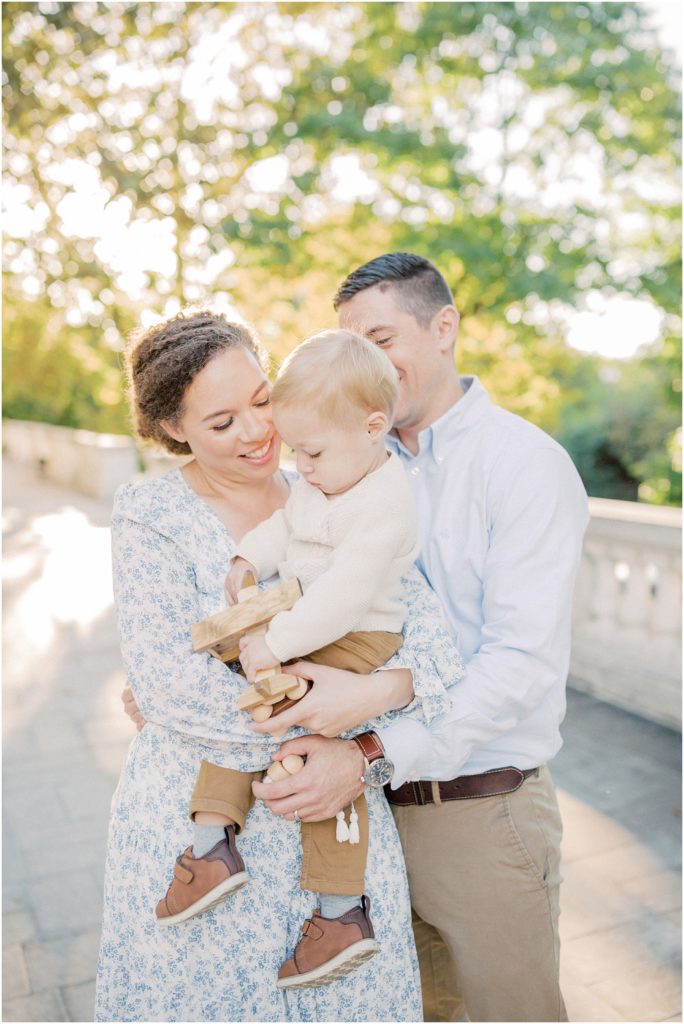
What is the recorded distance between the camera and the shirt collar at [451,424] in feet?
7.23

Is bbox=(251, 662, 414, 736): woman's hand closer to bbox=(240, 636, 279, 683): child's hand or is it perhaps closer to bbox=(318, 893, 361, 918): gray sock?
bbox=(240, 636, 279, 683): child's hand

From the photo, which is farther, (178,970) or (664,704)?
(664,704)

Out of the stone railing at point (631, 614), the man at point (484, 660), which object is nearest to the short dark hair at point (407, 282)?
the man at point (484, 660)

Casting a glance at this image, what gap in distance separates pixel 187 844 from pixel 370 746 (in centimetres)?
44

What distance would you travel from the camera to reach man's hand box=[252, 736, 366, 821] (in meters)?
1.79

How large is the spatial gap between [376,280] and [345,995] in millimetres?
1629

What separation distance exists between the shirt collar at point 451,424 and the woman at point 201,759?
39 cm

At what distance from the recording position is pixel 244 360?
2.06 metres

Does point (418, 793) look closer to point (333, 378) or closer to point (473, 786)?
point (473, 786)

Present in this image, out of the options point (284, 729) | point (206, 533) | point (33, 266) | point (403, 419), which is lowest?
point (284, 729)

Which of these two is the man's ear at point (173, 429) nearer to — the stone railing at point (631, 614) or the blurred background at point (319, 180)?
the stone railing at point (631, 614)

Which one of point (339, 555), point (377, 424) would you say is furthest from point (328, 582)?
point (377, 424)

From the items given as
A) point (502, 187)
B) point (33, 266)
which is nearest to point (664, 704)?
point (502, 187)

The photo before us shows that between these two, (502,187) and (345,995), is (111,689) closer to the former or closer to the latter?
(345,995)
